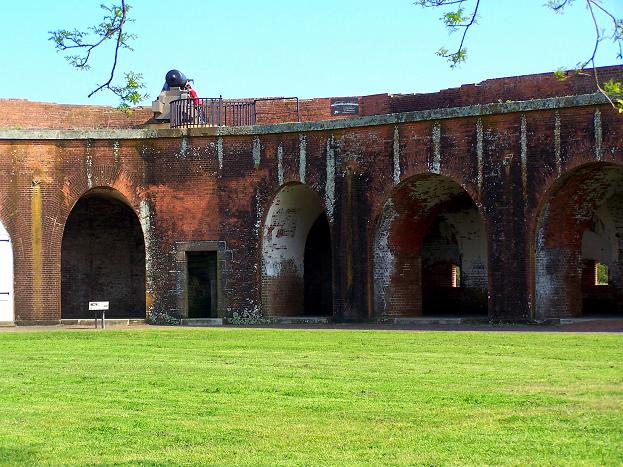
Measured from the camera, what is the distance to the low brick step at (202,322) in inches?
999

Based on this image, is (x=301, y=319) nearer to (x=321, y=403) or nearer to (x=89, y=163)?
(x=89, y=163)

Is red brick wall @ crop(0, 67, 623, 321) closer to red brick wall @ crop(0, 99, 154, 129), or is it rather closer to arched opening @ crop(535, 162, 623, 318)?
arched opening @ crop(535, 162, 623, 318)

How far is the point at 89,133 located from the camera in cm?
2577

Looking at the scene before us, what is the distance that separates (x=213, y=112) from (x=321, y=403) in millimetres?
15608

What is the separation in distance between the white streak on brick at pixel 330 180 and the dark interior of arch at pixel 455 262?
99.2 inches

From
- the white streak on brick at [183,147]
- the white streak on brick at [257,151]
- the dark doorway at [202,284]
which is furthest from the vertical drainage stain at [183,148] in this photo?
the dark doorway at [202,284]

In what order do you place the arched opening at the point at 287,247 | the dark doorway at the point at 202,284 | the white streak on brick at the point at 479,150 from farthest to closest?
1. the dark doorway at the point at 202,284
2. the arched opening at the point at 287,247
3. the white streak on brick at the point at 479,150

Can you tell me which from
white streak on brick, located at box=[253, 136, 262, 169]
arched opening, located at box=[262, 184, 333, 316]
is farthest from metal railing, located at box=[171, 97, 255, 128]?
arched opening, located at box=[262, 184, 333, 316]

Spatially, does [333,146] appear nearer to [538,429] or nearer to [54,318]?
[54,318]

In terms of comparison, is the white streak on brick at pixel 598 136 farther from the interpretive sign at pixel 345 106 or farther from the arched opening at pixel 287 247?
the arched opening at pixel 287 247

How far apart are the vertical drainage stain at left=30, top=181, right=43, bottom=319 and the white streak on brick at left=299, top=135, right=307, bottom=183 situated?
593cm

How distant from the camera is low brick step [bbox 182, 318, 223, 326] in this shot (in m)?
25.4

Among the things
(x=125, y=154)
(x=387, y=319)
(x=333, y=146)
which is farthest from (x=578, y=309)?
(x=125, y=154)

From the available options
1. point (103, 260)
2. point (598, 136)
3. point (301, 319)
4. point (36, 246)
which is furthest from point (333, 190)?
point (103, 260)
